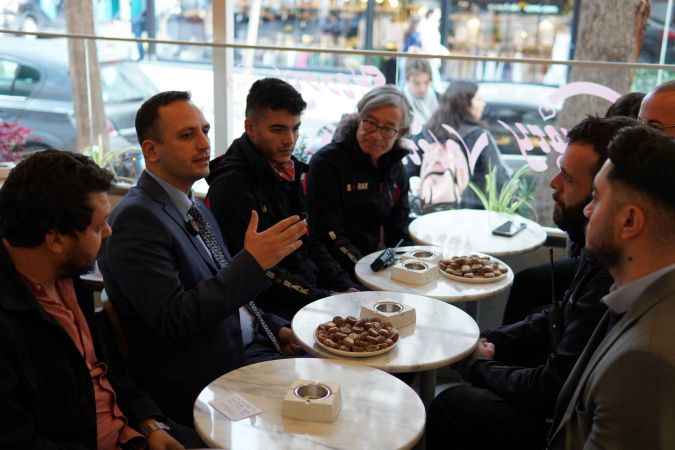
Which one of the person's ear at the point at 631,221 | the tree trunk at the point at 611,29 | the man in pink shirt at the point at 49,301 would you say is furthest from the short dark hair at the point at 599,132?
the tree trunk at the point at 611,29

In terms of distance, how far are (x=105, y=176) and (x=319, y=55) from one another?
256 cm

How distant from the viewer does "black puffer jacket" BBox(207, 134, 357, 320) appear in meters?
2.72

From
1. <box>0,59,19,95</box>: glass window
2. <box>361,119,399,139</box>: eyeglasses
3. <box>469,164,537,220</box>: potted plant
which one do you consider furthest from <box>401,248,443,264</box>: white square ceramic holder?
<box>0,59,19,95</box>: glass window

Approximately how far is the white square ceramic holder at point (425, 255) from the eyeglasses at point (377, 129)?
592 millimetres

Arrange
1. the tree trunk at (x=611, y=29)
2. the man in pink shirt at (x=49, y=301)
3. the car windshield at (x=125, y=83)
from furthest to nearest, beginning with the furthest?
the car windshield at (x=125, y=83), the tree trunk at (x=611, y=29), the man in pink shirt at (x=49, y=301)

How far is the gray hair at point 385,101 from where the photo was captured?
3.36 metres

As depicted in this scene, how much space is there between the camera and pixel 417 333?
230 centimetres

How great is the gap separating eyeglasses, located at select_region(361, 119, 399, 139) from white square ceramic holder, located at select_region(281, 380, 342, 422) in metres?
1.74

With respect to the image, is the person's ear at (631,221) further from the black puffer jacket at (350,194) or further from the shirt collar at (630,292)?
the black puffer jacket at (350,194)

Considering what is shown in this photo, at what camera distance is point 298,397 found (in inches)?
70.9

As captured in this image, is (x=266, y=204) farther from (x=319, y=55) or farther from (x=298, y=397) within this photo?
(x=319, y=55)

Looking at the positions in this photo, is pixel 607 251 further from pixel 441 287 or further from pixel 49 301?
pixel 49 301

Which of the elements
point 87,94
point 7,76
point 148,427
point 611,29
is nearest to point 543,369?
point 148,427

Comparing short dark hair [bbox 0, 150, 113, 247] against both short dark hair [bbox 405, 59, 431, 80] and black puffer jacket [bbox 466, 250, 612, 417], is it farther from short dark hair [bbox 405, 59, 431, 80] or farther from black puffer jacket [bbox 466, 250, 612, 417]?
short dark hair [bbox 405, 59, 431, 80]
